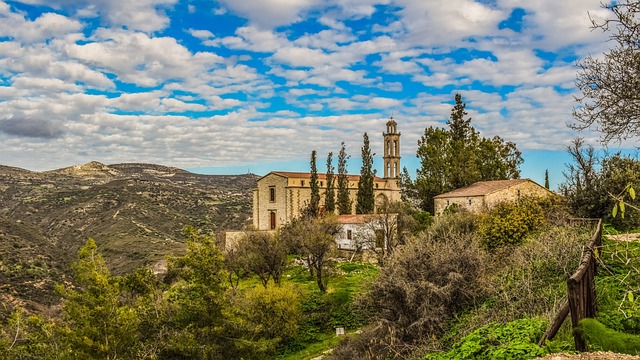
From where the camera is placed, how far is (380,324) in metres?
13.9

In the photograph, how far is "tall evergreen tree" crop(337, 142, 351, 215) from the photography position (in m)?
49.5

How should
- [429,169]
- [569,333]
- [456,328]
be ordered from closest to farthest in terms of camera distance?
[569,333]
[456,328]
[429,169]

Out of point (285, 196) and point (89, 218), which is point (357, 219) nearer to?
point (285, 196)

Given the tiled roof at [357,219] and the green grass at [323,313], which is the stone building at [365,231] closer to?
the tiled roof at [357,219]

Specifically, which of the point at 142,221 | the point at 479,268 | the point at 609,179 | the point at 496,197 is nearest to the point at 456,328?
the point at 479,268

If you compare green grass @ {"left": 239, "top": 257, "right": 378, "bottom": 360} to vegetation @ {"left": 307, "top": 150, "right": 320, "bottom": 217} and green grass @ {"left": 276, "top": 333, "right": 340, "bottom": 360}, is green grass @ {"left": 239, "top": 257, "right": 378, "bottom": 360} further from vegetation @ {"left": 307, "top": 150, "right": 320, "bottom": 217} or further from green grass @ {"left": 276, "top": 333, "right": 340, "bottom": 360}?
vegetation @ {"left": 307, "top": 150, "right": 320, "bottom": 217}

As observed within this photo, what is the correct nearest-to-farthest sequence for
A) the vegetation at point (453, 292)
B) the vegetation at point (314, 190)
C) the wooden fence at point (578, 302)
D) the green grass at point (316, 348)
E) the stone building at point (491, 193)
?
1. the wooden fence at point (578, 302)
2. the vegetation at point (453, 292)
3. the green grass at point (316, 348)
4. the stone building at point (491, 193)
5. the vegetation at point (314, 190)

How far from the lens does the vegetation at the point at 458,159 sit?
43.5 meters

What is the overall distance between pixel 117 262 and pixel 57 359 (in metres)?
27.4

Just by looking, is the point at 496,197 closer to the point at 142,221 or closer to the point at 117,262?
the point at 117,262

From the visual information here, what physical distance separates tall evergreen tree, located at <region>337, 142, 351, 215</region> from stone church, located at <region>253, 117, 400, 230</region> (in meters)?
1.03

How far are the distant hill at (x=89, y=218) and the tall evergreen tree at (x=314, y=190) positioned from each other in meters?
15.5

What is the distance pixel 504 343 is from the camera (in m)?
7.65

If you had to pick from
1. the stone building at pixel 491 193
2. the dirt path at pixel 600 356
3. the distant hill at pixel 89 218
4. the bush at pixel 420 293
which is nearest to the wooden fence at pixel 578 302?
the dirt path at pixel 600 356
